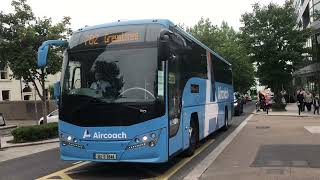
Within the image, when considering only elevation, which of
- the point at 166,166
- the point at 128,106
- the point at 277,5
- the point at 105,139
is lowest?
the point at 166,166

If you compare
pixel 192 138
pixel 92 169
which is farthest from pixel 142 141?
pixel 192 138

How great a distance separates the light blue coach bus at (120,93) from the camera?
10812 mm

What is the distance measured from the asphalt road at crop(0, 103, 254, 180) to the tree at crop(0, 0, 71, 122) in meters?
8.88

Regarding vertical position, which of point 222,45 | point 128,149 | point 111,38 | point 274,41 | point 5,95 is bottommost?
point 128,149

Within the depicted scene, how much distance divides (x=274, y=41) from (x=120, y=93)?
30702 mm

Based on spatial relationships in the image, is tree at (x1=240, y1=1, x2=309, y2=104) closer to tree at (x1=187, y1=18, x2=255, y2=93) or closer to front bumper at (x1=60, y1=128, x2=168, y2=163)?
tree at (x1=187, y1=18, x2=255, y2=93)

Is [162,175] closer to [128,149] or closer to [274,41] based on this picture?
[128,149]

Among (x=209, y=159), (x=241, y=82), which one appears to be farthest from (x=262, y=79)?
(x=241, y=82)

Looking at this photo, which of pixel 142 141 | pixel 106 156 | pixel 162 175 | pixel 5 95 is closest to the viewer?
pixel 142 141

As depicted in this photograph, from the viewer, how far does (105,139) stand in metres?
10.9

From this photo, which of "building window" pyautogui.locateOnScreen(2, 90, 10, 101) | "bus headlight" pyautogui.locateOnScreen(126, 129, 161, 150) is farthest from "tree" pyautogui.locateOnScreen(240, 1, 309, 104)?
"bus headlight" pyautogui.locateOnScreen(126, 129, 161, 150)

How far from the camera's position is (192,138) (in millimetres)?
14188

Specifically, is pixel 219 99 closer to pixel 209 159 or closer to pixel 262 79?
pixel 209 159

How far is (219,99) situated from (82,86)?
9.56 m
